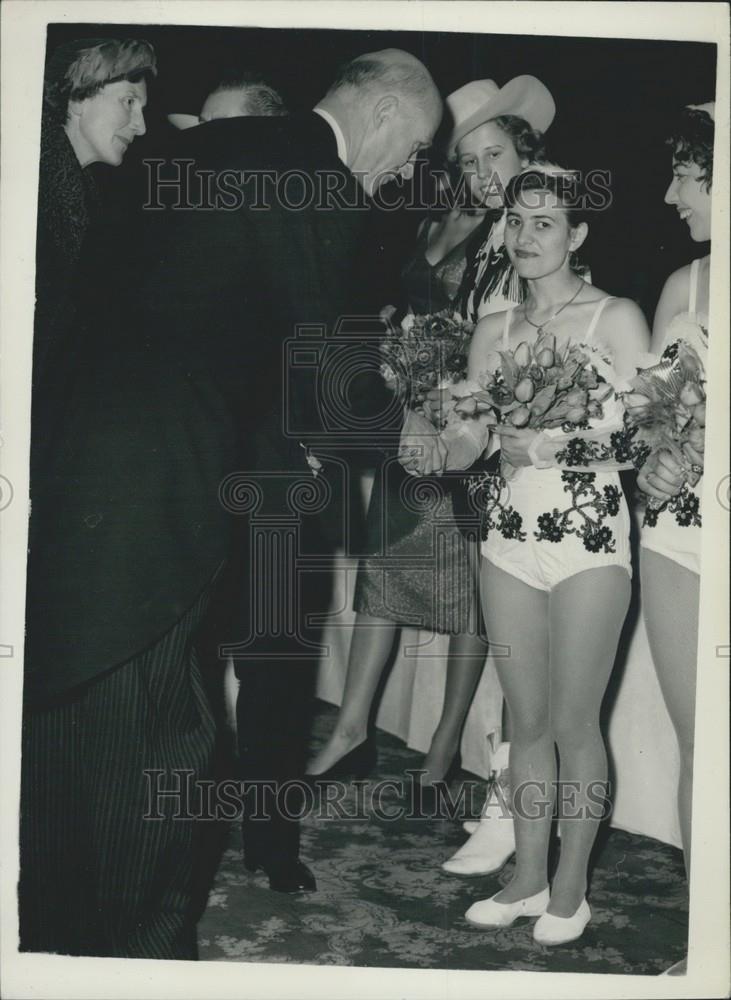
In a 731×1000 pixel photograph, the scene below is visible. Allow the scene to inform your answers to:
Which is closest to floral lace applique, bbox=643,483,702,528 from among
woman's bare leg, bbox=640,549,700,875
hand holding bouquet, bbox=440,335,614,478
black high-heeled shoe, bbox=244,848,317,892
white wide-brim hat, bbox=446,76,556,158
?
woman's bare leg, bbox=640,549,700,875

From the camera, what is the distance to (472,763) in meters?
3.50

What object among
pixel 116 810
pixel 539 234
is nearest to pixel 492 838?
pixel 116 810

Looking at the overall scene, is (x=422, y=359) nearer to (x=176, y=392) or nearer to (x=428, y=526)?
(x=428, y=526)

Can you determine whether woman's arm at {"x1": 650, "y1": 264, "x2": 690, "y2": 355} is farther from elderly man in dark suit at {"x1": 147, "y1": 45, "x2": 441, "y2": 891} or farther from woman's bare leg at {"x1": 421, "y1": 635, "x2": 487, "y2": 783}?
woman's bare leg at {"x1": 421, "y1": 635, "x2": 487, "y2": 783}

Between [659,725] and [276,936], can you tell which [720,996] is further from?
[276,936]

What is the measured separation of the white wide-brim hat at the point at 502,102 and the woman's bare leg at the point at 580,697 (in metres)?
1.17

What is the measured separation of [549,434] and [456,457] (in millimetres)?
251

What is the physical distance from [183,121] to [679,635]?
1.82 metres

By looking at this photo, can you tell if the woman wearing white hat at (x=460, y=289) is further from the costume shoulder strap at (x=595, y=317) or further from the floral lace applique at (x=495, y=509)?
the costume shoulder strap at (x=595, y=317)

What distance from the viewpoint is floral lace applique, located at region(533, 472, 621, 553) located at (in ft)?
10.7

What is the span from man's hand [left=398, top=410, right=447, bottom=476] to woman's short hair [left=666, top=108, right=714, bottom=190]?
3.02 feet

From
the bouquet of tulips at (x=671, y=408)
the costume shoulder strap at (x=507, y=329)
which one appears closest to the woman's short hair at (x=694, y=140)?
the bouquet of tulips at (x=671, y=408)

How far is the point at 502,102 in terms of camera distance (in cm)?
329

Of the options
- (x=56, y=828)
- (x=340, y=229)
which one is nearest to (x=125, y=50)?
(x=340, y=229)
